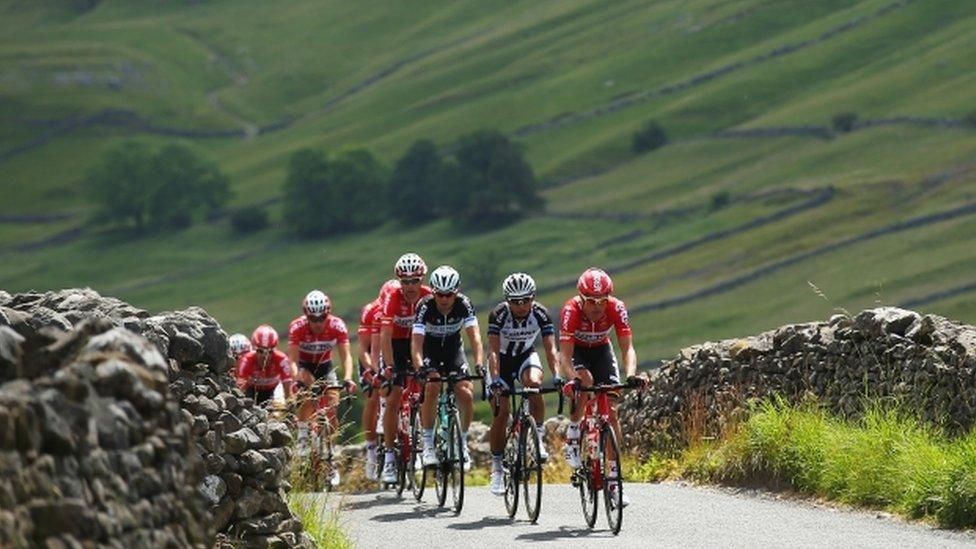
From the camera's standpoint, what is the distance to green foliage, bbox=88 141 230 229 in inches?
6437

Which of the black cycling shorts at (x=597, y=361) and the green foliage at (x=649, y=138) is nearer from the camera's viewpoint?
the black cycling shorts at (x=597, y=361)

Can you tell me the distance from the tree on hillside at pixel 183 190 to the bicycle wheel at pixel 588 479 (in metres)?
150

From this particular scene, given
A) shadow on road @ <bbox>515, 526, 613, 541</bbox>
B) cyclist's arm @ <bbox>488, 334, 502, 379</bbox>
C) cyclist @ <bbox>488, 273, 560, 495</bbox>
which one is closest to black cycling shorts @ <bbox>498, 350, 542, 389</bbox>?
cyclist @ <bbox>488, 273, 560, 495</bbox>

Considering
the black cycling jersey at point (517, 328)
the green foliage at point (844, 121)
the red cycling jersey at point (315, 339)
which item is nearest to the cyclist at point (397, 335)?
the black cycling jersey at point (517, 328)

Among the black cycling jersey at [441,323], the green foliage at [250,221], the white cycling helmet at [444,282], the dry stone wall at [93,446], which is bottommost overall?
the dry stone wall at [93,446]

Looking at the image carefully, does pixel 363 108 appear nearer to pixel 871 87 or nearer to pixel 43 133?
pixel 43 133

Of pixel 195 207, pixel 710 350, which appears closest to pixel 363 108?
pixel 195 207

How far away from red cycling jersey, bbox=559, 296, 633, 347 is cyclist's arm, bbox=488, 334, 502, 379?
638mm

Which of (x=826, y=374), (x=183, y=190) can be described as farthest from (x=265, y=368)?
(x=183, y=190)

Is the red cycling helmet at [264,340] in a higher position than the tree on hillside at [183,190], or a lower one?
lower

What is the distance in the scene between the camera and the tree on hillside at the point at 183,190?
163625 mm

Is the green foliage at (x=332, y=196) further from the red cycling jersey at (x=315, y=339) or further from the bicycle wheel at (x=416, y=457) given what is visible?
the bicycle wheel at (x=416, y=457)

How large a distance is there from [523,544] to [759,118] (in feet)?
453

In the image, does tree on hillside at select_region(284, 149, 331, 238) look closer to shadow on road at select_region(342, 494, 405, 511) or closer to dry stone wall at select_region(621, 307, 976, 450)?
dry stone wall at select_region(621, 307, 976, 450)
